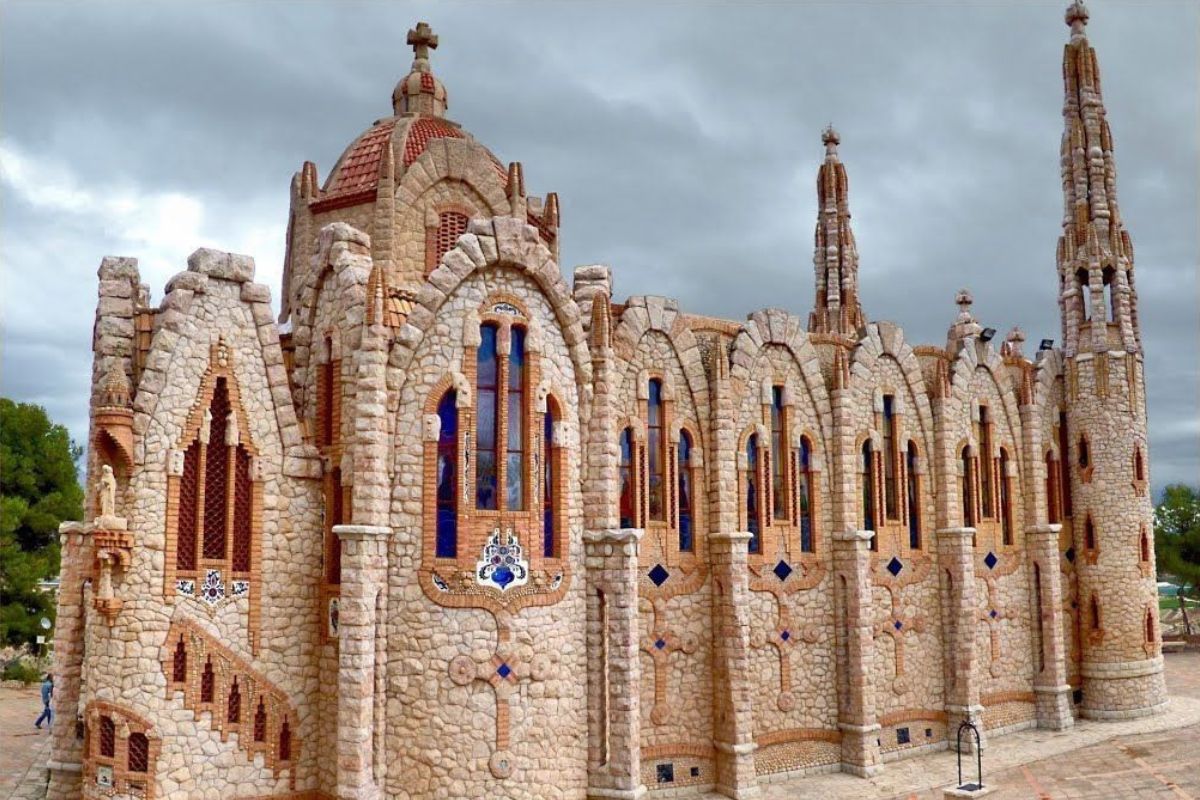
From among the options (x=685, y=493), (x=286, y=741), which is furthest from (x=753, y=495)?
(x=286, y=741)

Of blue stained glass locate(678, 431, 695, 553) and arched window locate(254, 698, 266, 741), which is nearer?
arched window locate(254, 698, 266, 741)

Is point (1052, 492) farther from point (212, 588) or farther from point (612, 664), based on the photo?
point (212, 588)

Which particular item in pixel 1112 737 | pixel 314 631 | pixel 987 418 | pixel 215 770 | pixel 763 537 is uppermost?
pixel 987 418

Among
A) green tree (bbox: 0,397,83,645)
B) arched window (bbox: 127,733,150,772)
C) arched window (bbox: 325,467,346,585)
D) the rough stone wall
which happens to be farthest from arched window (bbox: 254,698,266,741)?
green tree (bbox: 0,397,83,645)

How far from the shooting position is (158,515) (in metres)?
15.3

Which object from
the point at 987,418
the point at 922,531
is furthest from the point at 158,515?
the point at 987,418

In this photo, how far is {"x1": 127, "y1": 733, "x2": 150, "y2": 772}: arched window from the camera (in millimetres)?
14812

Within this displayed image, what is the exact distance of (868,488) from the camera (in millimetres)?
22906

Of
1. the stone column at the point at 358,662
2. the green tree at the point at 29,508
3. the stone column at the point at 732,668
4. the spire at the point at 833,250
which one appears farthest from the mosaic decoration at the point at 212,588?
the spire at the point at 833,250

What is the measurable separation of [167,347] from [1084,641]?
78.5 feet

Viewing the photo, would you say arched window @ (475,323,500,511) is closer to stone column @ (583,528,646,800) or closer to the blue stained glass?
stone column @ (583,528,646,800)

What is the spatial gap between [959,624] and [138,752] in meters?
17.3

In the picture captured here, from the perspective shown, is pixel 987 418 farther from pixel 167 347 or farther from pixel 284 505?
pixel 167 347

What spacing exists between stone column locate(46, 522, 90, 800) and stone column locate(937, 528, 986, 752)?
1792 centimetres
